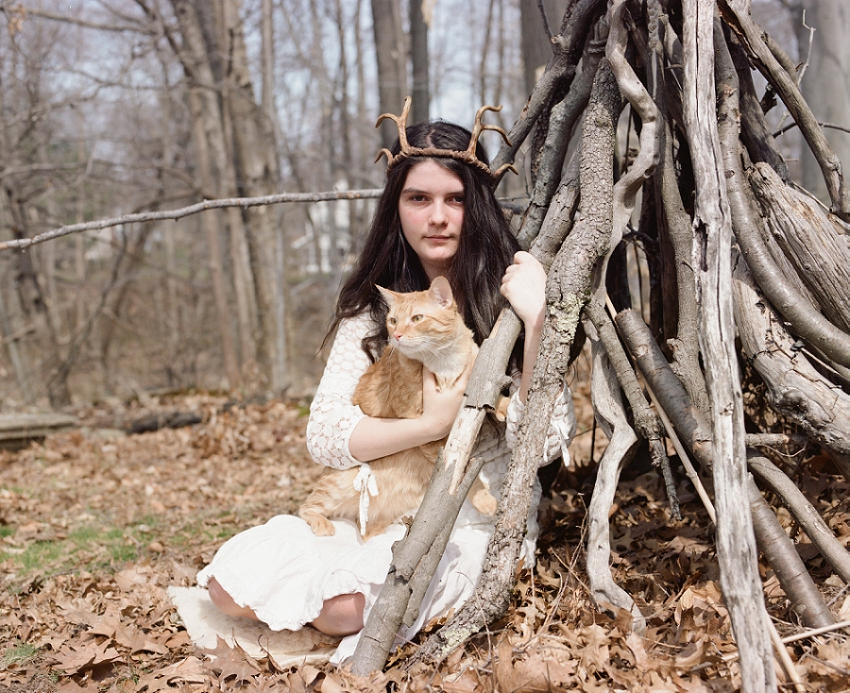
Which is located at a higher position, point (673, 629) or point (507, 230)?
point (507, 230)

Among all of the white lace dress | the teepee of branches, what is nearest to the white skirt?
the white lace dress

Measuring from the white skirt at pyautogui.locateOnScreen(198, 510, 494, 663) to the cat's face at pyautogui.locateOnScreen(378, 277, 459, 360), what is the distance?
0.79 m

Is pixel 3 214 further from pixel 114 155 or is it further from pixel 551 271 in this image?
pixel 551 271

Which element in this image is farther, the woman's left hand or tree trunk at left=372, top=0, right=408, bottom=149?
tree trunk at left=372, top=0, right=408, bottom=149

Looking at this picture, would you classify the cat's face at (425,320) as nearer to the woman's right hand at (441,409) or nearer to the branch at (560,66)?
the woman's right hand at (441,409)

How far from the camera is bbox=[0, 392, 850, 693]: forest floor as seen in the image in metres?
1.95

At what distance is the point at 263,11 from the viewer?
30.8 ft

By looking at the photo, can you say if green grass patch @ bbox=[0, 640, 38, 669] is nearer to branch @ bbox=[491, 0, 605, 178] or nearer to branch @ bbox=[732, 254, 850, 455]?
branch @ bbox=[491, 0, 605, 178]

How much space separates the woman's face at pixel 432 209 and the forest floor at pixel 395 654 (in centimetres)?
144

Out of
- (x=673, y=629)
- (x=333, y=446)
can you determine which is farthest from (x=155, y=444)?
(x=673, y=629)

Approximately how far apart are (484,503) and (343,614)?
0.72 m

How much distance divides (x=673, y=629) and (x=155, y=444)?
6.22 m

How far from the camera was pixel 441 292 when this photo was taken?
2680 millimetres

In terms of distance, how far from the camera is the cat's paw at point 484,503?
8.91 feet
